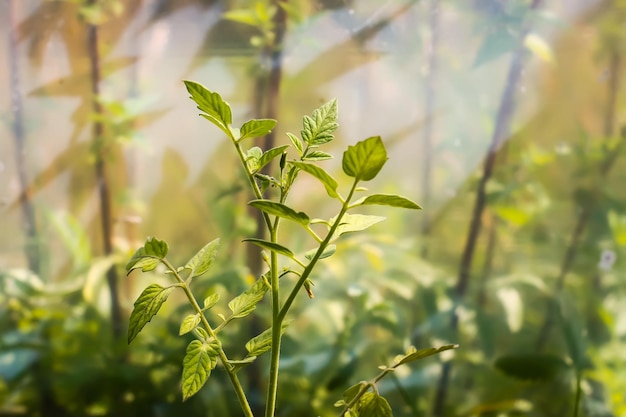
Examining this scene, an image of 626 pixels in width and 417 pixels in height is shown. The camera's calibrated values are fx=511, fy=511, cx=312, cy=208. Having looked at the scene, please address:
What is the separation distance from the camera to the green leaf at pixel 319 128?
1.03 ft

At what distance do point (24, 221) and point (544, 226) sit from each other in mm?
720

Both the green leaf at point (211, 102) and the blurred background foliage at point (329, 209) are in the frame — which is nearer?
the green leaf at point (211, 102)

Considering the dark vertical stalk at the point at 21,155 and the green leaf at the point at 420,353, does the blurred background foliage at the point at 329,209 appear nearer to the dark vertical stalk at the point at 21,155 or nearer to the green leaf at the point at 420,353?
the dark vertical stalk at the point at 21,155

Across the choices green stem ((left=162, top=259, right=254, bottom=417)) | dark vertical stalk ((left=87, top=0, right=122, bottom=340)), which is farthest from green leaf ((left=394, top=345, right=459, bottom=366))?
dark vertical stalk ((left=87, top=0, right=122, bottom=340))

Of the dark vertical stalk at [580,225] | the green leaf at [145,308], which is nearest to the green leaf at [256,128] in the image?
the green leaf at [145,308]

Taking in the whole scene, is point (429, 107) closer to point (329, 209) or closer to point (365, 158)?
point (329, 209)

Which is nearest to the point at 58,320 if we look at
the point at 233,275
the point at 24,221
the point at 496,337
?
the point at 24,221

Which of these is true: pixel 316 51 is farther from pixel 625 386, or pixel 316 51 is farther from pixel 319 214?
pixel 625 386

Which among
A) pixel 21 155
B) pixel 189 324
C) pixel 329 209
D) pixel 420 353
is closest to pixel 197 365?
pixel 189 324

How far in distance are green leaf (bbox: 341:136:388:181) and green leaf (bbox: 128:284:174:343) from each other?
13 cm

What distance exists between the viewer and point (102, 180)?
0.68m

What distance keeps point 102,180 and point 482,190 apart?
513 millimetres

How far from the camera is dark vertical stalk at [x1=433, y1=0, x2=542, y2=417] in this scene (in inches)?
26.9

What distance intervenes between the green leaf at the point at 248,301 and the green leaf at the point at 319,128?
10 cm
